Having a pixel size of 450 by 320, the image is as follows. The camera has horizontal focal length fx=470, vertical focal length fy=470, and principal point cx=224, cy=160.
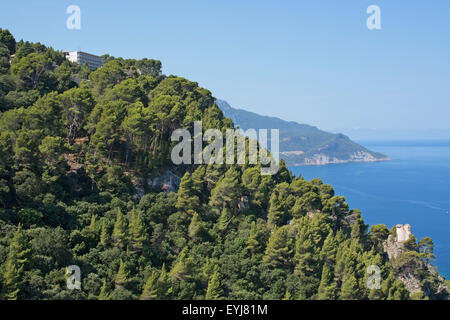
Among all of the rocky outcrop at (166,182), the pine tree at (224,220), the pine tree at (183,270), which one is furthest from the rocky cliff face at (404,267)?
the pine tree at (183,270)

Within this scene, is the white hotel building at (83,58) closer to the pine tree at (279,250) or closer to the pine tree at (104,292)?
the pine tree at (279,250)

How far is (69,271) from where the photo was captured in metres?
23.8

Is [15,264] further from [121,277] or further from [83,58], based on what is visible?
[83,58]

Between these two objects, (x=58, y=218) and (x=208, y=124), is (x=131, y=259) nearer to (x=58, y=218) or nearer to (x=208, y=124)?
(x=58, y=218)

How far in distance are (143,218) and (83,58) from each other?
1739 inches

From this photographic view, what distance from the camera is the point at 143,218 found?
31.2 metres

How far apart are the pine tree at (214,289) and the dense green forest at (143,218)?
0.06m

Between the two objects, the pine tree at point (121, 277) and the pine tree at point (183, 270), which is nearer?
the pine tree at point (121, 277)

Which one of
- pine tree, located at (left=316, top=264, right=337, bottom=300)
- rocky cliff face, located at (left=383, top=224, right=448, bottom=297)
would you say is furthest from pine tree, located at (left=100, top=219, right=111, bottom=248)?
rocky cliff face, located at (left=383, top=224, right=448, bottom=297)

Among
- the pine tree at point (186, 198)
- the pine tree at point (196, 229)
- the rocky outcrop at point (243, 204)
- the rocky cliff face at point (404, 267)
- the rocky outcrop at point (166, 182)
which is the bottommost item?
the rocky cliff face at point (404, 267)

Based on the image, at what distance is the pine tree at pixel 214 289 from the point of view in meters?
26.8
